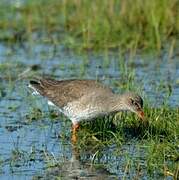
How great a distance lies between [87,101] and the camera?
998 cm

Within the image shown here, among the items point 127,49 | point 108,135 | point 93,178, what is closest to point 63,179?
point 93,178

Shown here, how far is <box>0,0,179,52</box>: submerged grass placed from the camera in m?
14.5

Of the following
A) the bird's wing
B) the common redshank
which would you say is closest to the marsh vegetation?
the common redshank

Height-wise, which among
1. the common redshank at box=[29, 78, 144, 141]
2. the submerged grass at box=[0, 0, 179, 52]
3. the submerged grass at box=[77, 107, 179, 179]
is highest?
the submerged grass at box=[0, 0, 179, 52]

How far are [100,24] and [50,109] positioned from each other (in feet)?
12.8

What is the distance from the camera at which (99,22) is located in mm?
14812

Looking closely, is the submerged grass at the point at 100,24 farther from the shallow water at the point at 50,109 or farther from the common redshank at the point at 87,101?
the common redshank at the point at 87,101

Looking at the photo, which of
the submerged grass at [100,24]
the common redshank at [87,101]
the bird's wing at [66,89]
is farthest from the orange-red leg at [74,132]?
the submerged grass at [100,24]

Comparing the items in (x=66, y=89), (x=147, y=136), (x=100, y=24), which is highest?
(x=100, y=24)

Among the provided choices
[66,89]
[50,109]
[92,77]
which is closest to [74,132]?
[66,89]

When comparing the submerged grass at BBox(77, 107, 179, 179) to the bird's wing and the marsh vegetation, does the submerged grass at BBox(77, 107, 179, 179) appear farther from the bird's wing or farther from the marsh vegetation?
the bird's wing

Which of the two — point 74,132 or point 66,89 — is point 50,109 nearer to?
point 66,89

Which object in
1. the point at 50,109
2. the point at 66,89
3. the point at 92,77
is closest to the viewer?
the point at 66,89

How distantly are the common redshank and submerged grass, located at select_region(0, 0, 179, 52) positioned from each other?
12.8 ft
